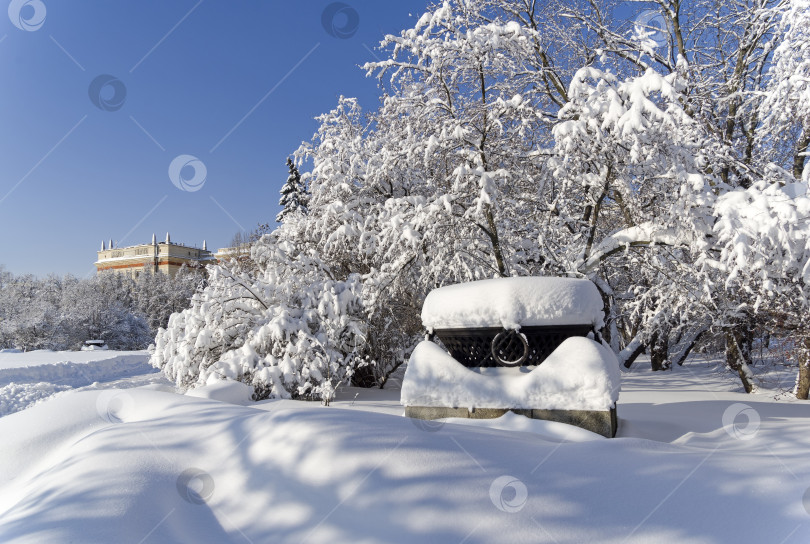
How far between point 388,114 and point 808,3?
269 inches

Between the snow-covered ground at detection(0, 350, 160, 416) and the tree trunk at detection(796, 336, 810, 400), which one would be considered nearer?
the tree trunk at detection(796, 336, 810, 400)

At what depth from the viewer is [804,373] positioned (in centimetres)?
743

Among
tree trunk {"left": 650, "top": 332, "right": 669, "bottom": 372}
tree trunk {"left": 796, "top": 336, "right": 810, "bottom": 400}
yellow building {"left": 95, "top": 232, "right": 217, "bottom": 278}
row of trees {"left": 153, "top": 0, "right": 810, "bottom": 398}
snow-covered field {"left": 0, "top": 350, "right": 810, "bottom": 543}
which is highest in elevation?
yellow building {"left": 95, "top": 232, "right": 217, "bottom": 278}

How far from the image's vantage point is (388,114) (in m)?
9.33

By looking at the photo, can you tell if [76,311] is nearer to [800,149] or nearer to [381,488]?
[381,488]

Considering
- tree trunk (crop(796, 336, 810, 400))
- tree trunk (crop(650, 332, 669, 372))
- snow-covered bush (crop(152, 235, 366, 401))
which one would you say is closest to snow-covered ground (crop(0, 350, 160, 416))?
snow-covered bush (crop(152, 235, 366, 401))

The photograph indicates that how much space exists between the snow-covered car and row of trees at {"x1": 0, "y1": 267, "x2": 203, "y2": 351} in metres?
20.6

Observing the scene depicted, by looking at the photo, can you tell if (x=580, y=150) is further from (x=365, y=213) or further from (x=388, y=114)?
(x=365, y=213)

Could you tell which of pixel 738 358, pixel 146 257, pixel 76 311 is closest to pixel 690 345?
pixel 738 358

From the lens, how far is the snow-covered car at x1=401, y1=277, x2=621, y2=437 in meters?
3.64

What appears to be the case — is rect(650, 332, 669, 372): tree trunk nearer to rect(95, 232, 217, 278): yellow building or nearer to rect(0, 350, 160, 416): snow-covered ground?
rect(0, 350, 160, 416): snow-covered ground

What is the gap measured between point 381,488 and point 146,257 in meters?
89.2

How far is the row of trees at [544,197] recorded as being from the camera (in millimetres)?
6180

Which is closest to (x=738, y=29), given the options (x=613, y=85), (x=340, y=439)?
(x=613, y=85)
